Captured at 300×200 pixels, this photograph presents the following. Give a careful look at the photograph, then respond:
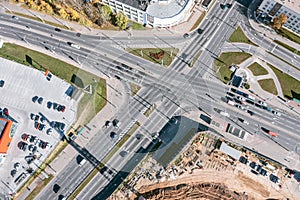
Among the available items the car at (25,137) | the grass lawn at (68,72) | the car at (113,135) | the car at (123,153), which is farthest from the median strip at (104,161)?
the car at (25,137)

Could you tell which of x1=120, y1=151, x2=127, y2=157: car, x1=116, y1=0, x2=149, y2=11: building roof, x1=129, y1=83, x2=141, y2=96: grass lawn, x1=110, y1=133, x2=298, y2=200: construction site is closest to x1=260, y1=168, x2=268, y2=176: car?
x1=110, y1=133, x2=298, y2=200: construction site

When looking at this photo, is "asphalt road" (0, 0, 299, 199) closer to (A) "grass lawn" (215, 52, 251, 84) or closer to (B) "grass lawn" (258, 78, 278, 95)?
(A) "grass lawn" (215, 52, 251, 84)

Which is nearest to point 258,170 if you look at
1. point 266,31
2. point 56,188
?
point 266,31

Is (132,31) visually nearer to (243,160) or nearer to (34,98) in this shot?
(34,98)

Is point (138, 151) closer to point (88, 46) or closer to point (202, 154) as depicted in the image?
point (202, 154)

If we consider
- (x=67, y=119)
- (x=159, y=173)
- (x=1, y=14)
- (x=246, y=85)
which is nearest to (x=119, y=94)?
(x=67, y=119)

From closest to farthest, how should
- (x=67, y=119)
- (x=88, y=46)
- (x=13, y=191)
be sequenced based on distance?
(x=13, y=191)
(x=67, y=119)
(x=88, y=46)
